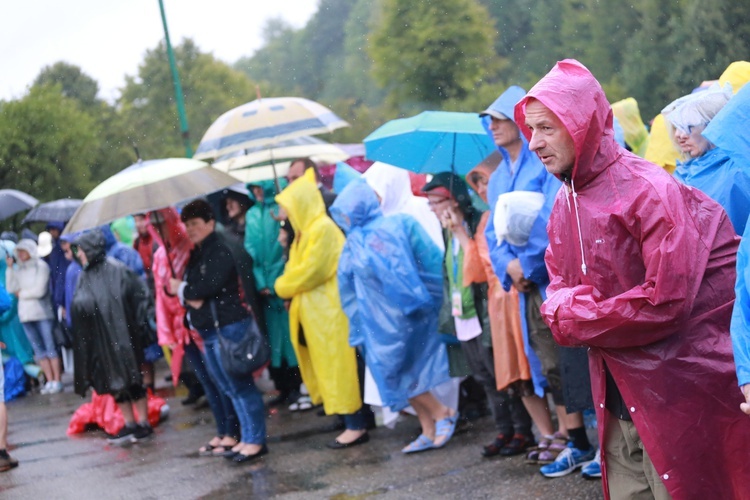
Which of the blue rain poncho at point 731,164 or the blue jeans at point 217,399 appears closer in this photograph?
the blue rain poncho at point 731,164

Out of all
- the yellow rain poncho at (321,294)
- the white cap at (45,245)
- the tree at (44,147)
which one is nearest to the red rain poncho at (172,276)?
the yellow rain poncho at (321,294)

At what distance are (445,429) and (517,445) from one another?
793 mm

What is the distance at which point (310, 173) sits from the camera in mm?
8688

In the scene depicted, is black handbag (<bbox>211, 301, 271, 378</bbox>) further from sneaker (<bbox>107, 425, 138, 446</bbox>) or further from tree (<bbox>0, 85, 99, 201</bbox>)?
tree (<bbox>0, 85, 99, 201</bbox>)

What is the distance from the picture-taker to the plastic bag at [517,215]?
229 inches

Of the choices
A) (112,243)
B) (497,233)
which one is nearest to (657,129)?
(497,233)

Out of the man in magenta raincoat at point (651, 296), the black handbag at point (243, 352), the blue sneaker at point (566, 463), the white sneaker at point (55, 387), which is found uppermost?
the man in magenta raincoat at point (651, 296)

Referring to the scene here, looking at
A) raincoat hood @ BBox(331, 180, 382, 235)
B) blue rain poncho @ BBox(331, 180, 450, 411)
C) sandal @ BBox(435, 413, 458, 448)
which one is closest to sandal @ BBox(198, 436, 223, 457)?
blue rain poncho @ BBox(331, 180, 450, 411)

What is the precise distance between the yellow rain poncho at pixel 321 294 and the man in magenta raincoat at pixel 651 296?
4.56 metres

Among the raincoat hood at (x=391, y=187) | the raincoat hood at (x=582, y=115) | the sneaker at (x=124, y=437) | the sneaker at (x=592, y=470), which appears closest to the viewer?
the raincoat hood at (x=582, y=115)

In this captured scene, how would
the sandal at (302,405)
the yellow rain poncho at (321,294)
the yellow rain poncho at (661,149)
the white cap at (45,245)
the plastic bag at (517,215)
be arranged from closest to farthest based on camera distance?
the plastic bag at (517,215) < the yellow rain poncho at (661,149) < the yellow rain poncho at (321,294) < the sandal at (302,405) < the white cap at (45,245)

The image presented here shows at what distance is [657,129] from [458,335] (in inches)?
80.7

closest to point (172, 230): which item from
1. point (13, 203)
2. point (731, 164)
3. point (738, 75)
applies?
point (738, 75)

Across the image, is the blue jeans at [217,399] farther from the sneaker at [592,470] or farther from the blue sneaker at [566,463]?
the sneaker at [592,470]
